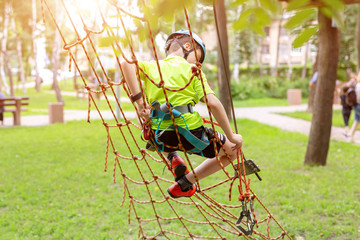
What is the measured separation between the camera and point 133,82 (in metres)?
2.57

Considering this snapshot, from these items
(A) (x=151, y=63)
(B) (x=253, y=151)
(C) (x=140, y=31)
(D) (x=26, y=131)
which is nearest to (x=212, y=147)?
(A) (x=151, y=63)

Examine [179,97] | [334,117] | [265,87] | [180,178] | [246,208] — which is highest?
[179,97]

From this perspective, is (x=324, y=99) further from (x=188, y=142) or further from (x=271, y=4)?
(x=271, y=4)

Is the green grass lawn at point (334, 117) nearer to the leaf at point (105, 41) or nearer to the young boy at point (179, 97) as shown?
the young boy at point (179, 97)

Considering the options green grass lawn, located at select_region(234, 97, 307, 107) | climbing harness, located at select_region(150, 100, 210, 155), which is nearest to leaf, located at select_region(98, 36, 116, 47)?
climbing harness, located at select_region(150, 100, 210, 155)

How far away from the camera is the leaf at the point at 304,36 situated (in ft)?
6.59

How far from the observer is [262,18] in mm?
1701

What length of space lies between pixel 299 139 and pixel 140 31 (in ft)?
24.7

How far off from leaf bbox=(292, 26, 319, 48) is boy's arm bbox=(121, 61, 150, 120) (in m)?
0.93

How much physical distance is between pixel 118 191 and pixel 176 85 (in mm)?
3584

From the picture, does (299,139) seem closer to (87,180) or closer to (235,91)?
(87,180)

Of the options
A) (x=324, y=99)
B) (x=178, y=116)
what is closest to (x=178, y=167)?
(x=178, y=116)

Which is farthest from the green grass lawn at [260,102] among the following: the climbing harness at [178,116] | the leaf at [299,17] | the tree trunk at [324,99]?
the leaf at [299,17]

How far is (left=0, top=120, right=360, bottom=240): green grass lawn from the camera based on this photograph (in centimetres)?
447
